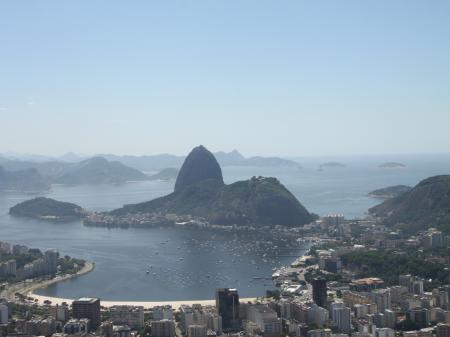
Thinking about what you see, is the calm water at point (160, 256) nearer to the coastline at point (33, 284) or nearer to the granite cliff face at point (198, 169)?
the coastline at point (33, 284)

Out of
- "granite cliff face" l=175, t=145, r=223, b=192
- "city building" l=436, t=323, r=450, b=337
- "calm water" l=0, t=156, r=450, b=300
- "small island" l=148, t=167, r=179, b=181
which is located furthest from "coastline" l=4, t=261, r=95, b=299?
"small island" l=148, t=167, r=179, b=181

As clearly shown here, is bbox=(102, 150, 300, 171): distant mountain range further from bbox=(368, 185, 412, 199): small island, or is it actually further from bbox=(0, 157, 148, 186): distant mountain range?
bbox=(368, 185, 412, 199): small island

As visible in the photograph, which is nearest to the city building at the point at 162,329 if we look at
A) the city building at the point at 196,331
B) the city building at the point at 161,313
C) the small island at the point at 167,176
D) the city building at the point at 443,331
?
the city building at the point at 196,331

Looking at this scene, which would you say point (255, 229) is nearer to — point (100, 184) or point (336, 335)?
point (336, 335)

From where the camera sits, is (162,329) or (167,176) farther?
(167,176)

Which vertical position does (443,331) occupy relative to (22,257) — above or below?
below

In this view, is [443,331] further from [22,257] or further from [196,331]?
[22,257]

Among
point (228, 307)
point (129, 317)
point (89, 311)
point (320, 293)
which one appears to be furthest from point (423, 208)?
point (89, 311)
